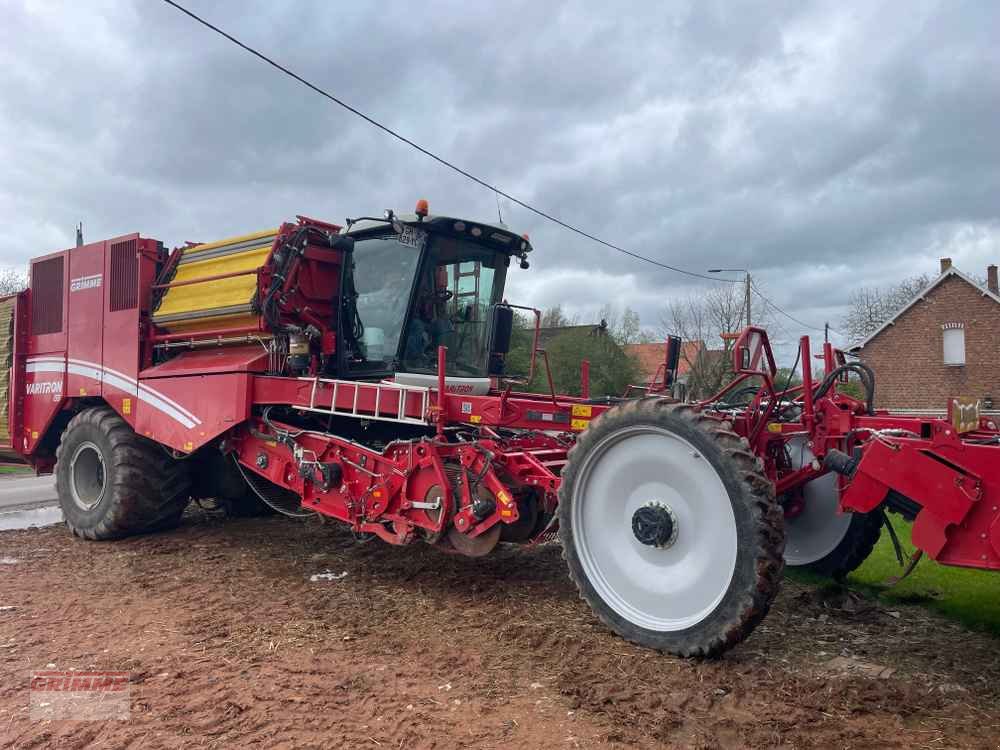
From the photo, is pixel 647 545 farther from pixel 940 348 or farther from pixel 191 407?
pixel 940 348

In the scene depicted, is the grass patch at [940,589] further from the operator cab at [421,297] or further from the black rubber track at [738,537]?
the operator cab at [421,297]

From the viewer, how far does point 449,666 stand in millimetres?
4152

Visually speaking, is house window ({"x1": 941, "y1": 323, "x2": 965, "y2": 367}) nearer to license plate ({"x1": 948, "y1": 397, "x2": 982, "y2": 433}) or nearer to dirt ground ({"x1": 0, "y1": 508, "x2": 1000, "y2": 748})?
dirt ground ({"x1": 0, "y1": 508, "x2": 1000, "y2": 748})

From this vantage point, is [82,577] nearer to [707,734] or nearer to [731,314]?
[707,734]

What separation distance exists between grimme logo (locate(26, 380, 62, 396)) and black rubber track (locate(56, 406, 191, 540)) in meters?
0.59

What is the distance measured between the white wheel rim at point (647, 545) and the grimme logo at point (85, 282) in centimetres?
609

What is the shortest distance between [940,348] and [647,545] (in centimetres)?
2668

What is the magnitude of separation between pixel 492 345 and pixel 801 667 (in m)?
3.48

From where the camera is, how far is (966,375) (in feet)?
85.3

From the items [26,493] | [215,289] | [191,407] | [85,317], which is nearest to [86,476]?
[85,317]

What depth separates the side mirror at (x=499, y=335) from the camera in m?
6.08

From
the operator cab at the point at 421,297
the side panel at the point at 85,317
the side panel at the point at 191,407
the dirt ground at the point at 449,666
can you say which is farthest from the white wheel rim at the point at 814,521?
the side panel at the point at 85,317

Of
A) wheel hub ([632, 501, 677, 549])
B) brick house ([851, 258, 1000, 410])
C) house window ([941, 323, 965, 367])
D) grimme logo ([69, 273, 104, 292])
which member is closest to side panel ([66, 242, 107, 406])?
grimme logo ([69, 273, 104, 292])

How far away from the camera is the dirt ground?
10.9 feet
